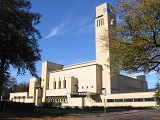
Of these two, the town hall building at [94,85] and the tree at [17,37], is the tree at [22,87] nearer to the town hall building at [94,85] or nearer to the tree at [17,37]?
the town hall building at [94,85]

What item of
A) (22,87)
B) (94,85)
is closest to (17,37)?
(94,85)

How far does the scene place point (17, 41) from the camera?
2217 centimetres

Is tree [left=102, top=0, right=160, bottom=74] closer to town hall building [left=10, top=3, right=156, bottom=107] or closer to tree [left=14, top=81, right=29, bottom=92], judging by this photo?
town hall building [left=10, top=3, right=156, bottom=107]

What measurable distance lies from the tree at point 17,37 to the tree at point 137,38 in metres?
11.3

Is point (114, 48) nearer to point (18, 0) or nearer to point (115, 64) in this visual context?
point (115, 64)

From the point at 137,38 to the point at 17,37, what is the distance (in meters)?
12.9

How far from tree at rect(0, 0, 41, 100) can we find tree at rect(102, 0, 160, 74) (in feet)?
37.1

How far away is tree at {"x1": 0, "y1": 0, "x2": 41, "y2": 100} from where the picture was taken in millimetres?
21759

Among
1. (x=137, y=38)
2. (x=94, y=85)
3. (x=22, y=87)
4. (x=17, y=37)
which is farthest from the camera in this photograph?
(x=22, y=87)

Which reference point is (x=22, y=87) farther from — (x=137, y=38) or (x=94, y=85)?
(x=137, y=38)

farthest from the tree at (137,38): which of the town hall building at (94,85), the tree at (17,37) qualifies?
the town hall building at (94,85)

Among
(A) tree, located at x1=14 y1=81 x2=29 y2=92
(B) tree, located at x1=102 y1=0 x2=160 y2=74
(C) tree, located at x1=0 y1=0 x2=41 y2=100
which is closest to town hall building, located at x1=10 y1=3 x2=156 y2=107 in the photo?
(A) tree, located at x1=14 y1=81 x2=29 y2=92

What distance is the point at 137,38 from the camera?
Answer: 13.5 meters

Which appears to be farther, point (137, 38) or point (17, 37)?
point (17, 37)
